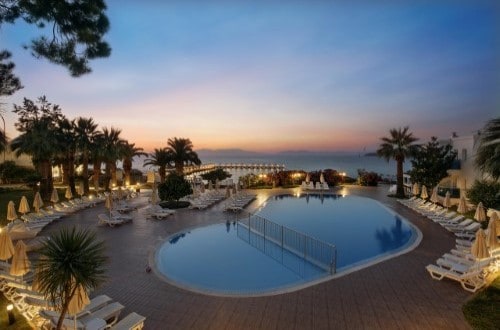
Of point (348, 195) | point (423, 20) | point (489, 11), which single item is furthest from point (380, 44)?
point (348, 195)

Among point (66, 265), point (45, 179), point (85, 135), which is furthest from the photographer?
point (85, 135)

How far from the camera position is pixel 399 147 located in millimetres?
26156

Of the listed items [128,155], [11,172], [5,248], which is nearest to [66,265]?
[5,248]

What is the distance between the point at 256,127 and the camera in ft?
161

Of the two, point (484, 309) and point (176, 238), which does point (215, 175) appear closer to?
point (176, 238)

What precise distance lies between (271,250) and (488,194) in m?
14.2

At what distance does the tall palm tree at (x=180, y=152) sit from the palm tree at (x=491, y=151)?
1050 inches

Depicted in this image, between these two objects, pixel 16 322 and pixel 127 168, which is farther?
pixel 127 168

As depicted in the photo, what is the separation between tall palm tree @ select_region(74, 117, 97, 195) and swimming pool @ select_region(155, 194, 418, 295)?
16004 millimetres

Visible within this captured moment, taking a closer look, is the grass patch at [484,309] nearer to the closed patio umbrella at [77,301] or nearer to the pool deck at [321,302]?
the pool deck at [321,302]

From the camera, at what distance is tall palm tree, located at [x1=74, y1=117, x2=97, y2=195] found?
2667cm

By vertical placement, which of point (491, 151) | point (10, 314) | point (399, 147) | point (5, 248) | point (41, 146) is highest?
point (41, 146)

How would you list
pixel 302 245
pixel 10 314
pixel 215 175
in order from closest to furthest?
pixel 10 314, pixel 302 245, pixel 215 175

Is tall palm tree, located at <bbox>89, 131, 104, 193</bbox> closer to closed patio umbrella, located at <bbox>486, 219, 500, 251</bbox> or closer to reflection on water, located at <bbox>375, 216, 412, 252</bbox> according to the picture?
reflection on water, located at <bbox>375, 216, 412, 252</bbox>
